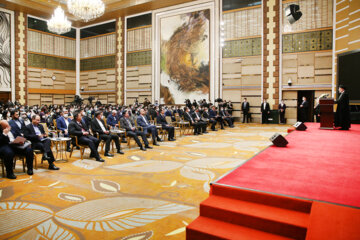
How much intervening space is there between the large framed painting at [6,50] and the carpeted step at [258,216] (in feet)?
57.0

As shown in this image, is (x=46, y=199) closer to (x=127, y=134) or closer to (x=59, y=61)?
(x=127, y=134)

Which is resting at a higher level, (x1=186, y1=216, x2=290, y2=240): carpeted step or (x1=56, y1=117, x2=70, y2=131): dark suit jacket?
(x1=56, y1=117, x2=70, y2=131): dark suit jacket

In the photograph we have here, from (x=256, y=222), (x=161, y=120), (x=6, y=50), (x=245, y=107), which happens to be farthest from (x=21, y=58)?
(x=256, y=222)

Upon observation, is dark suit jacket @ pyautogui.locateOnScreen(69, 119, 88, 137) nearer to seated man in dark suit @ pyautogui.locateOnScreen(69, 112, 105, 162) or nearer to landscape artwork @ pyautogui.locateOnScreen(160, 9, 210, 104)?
seated man in dark suit @ pyautogui.locateOnScreen(69, 112, 105, 162)

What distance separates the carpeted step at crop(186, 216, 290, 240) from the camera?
2131 mm

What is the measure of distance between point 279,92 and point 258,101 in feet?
3.88

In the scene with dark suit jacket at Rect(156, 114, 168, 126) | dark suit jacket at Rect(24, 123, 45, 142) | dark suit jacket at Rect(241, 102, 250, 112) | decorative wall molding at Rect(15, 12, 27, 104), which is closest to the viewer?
dark suit jacket at Rect(24, 123, 45, 142)

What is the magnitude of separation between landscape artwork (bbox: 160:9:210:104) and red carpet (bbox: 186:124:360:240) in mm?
12522

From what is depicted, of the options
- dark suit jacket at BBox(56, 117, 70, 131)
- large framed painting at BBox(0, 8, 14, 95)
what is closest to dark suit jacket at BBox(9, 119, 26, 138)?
dark suit jacket at BBox(56, 117, 70, 131)

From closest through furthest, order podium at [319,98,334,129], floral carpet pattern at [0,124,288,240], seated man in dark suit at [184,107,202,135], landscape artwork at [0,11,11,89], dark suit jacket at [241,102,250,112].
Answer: floral carpet pattern at [0,124,288,240], podium at [319,98,334,129], seated man in dark suit at [184,107,202,135], dark suit jacket at [241,102,250,112], landscape artwork at [0,11,11,89]

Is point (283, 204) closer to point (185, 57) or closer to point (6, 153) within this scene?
point (6, 153)

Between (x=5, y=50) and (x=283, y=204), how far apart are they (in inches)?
722

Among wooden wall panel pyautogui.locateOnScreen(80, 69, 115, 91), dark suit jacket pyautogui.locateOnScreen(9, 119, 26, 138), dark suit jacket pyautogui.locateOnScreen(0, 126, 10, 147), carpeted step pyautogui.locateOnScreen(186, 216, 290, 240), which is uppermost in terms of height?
wooden wall panel pyautogui.locateOnScreen(80, 69, 115, 91)

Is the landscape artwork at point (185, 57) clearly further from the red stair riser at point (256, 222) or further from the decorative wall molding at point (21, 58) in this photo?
the red stair riser at point (256, 222)
